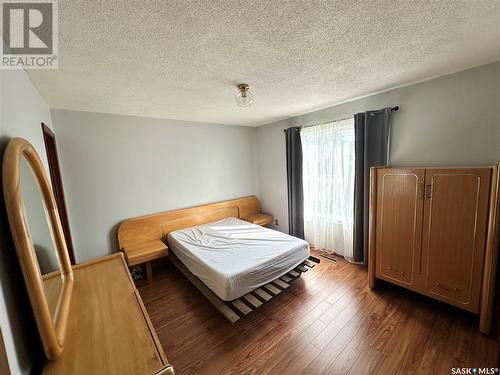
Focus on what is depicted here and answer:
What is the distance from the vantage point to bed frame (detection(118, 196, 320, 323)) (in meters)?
1.93

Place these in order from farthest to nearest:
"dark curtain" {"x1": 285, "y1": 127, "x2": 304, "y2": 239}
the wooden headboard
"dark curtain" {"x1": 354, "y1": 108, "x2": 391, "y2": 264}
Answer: "dark curtain" {"x1": 285, "y1": 127, "x2": 304, "y2": 239} → the wooden headboard → "dark curtain" {"x1": 354, "y1": 108, "x2": 391, "y2": 264}

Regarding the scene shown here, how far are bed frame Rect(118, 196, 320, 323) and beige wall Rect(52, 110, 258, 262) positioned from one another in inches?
6.3

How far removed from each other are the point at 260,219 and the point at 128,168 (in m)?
2.43

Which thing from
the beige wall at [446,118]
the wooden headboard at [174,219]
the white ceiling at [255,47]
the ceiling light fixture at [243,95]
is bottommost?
the wooden headboard at [174,219]

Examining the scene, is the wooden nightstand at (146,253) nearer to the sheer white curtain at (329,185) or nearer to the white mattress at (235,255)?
the white mattress at (235,255)

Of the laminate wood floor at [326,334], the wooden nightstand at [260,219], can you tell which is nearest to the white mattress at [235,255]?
the laminate wood floor at [326,334]

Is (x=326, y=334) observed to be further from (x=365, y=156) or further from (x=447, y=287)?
(x=365, y=156)

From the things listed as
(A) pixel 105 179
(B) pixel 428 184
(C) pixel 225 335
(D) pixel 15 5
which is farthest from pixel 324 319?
(A) pixel 105 179

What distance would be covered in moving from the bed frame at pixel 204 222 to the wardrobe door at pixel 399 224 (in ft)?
2.64

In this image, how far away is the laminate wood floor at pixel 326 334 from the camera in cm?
149

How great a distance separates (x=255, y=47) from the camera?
1.35 m

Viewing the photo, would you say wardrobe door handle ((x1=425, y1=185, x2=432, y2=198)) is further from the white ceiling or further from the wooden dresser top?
the wooden dresser top

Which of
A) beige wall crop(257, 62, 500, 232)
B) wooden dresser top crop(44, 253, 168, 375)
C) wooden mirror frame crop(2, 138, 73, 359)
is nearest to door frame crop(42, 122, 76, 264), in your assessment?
wooden dresser top crop(44, 253, 168, 375)

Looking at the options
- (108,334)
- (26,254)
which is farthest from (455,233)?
(26,254)
